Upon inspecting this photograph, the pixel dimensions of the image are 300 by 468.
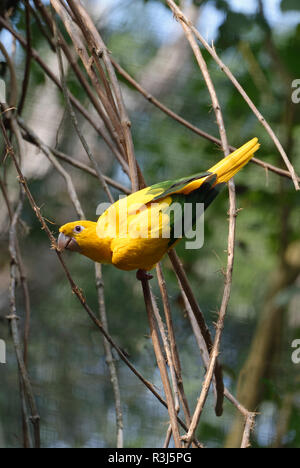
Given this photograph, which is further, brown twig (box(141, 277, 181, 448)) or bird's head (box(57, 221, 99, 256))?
bird's head (box(57, 221, 99, 256))

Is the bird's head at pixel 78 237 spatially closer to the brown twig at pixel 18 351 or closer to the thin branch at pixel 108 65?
the thin branch at pixel 108 65

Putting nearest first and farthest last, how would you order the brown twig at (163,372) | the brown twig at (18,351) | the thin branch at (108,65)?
the brown twig at (163,372), the thin branch at (108,65), the brown twig at (18,351)

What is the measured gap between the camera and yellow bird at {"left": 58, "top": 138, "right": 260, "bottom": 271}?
0.93 m

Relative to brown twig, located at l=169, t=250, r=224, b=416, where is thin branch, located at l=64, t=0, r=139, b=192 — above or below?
above

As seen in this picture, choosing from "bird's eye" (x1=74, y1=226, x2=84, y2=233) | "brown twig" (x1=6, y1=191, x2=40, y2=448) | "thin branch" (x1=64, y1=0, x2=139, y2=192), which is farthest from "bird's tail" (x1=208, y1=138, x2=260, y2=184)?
"brown twig" (x1=6, y1=191, x2=40, y2=448)

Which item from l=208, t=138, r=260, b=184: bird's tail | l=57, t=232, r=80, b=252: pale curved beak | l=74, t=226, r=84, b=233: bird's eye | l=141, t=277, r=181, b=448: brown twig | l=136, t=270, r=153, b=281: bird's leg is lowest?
l=141, t=277, r=181, b=448: brown twig

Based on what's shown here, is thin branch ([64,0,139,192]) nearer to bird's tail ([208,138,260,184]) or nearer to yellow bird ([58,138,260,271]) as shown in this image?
yellow bird ([58,138,260,271])

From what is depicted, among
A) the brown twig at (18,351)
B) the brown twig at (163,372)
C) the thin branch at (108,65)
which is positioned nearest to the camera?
the brown twig at (163,372)

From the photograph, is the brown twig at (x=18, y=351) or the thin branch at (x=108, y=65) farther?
the brown twig at (x=18, y=351)

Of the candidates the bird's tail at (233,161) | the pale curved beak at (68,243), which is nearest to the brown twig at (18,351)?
the pale curved beak at (68,243)

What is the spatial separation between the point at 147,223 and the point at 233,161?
20cm

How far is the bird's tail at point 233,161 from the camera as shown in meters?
0.98

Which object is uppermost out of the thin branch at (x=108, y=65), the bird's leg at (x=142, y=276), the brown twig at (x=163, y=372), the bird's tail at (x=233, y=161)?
the thin branch at (x=108, y=65)

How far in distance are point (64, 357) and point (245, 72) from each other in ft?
5.41
